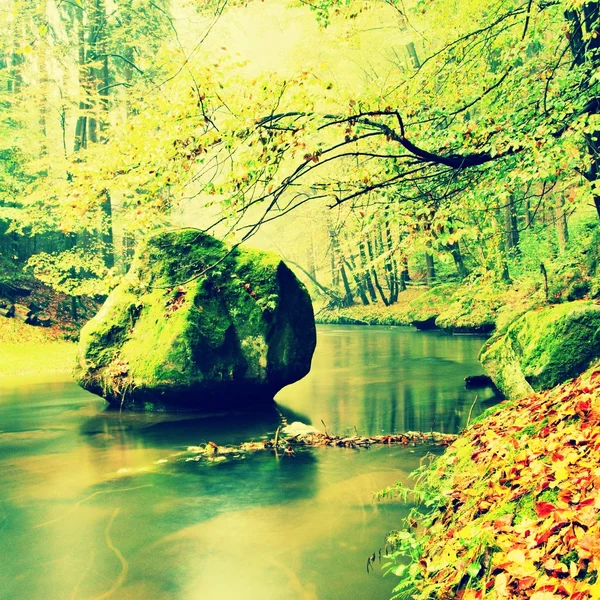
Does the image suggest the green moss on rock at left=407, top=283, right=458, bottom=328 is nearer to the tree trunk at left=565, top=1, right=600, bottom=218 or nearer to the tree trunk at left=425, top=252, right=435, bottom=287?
the tree trunk at left=425, top=252, right=435, bottom=287

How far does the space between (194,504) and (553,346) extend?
473cm

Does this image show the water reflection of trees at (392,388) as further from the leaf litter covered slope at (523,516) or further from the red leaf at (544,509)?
the red leaf at (544,509)

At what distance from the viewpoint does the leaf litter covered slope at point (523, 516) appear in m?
2.35

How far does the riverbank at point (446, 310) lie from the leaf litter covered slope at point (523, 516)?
2.73 meters

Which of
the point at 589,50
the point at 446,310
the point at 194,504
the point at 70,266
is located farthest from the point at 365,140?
the point at 446,310

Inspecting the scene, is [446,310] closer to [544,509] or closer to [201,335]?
[201,335]

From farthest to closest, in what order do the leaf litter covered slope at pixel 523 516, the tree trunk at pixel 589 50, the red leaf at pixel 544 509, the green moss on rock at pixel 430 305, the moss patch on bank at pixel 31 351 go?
the green moss on rock at pixel 430 305 → the moss patch on bank at pixel 31 351 → the tree trunk at pixel 589 50 → the red leaf at pixel 544 509 → the leaf litter covered slope at pixel 523 516

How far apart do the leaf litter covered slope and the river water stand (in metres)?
0.61

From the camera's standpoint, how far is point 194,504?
16.9ft

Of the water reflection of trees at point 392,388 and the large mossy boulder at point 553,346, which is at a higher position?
the large mossy boulder at point 553,346

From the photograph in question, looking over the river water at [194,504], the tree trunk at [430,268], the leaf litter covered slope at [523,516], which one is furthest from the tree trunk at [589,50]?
the tree trunk at [430,268]

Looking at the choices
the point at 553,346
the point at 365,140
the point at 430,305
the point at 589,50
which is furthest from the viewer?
the point at 430,305

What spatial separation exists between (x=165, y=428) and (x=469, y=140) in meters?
6.35

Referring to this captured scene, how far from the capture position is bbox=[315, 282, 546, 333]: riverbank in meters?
11.0
